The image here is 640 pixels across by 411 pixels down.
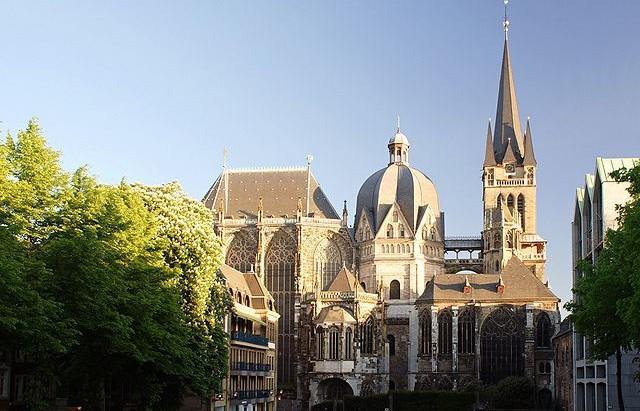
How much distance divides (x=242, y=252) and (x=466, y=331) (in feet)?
88.8

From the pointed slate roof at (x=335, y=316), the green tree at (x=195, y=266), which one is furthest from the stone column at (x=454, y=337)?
the green tree at (x=195, y=266)

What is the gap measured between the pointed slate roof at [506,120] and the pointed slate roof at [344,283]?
1345 inches

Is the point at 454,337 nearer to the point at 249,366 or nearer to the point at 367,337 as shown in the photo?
→ the point at 367,337

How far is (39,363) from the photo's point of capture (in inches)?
1655

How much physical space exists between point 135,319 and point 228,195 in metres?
68.2

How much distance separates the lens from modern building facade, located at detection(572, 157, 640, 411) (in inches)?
2467

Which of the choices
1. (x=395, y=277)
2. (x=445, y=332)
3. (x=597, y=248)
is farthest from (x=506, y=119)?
(x=597, y=248)

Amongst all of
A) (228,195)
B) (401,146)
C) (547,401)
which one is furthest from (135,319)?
(401,146)

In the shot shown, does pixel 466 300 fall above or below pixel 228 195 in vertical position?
below

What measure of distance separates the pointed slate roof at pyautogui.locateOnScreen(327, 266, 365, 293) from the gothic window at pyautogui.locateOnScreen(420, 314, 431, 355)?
8.34m

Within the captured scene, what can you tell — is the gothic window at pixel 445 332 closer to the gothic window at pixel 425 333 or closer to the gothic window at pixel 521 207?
the gothic window at pixel 425 333

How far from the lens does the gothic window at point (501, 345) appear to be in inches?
3949

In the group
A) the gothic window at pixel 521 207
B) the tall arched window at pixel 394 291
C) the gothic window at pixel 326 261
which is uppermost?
the gothic window at pixel 521 207

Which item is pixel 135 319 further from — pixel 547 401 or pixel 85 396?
pixel 547 401
